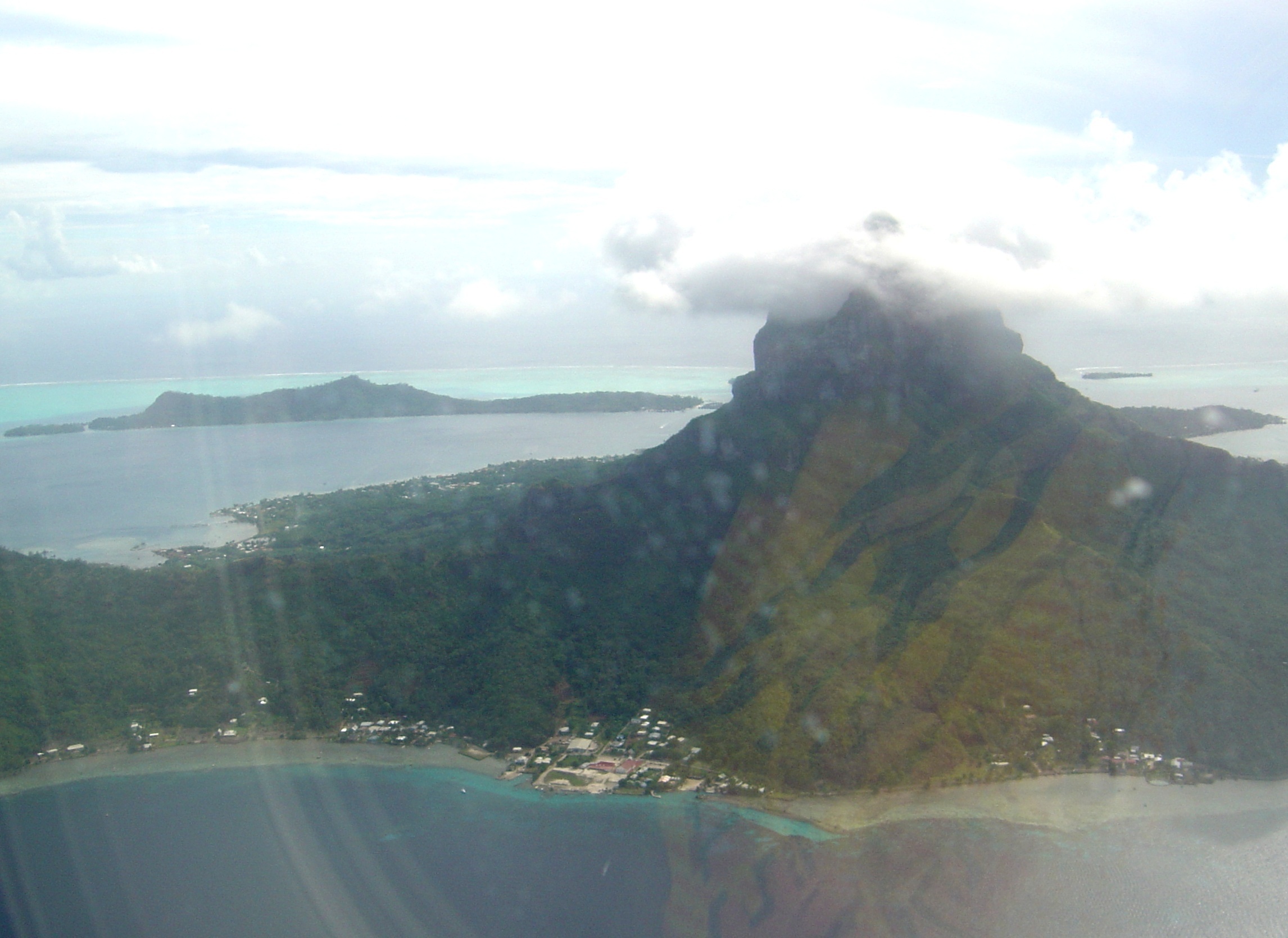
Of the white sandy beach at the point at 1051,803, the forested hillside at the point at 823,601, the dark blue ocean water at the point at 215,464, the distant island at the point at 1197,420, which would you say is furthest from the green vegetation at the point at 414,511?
the distant island at the point at 1197,420

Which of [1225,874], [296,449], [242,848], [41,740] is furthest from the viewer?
[296,449]

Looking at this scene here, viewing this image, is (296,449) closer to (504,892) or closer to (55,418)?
(55,418)

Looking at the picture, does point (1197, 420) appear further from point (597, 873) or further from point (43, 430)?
point (43, 430)

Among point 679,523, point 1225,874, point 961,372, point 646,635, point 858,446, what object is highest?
point 961,372

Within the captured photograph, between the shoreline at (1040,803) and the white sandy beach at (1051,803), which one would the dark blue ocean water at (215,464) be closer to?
the shoreline at (1040,803)

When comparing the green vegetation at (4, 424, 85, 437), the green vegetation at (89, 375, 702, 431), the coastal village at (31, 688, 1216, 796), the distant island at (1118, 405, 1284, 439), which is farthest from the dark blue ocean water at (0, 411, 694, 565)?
the distant island at (1118, 405, 1284, 439)

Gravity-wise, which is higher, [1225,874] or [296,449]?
[296,449]

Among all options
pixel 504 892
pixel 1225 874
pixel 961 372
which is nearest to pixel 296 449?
pixel 961 372

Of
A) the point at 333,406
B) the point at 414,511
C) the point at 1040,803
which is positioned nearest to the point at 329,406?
the point at 333,406
